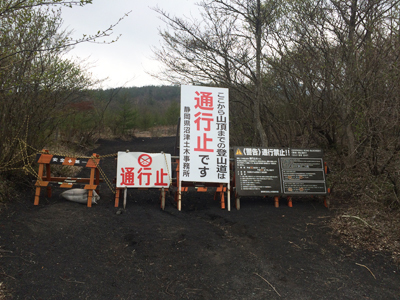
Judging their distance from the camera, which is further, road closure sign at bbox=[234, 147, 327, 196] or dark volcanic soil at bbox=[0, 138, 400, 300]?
road closure sign at bbox=[234, 147, 327, 196]

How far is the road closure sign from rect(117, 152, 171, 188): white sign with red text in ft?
5.24

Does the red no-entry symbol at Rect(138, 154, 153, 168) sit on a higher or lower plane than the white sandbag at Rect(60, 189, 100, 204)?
higher

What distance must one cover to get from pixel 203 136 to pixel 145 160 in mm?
1370

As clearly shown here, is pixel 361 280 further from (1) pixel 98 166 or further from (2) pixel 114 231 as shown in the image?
(1) pixel 98 166

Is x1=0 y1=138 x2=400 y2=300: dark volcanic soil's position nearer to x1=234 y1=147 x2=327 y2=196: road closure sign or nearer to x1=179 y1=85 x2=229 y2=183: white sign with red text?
x1=234 y1=147 x2=327 y2=196: road closure sign

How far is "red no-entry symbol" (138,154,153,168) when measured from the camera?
6.56m

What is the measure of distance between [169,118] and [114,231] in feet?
82.6

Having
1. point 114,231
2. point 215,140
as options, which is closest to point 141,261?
point 114,231

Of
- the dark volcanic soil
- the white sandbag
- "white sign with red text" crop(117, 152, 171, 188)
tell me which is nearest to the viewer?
the dark volcanic soil

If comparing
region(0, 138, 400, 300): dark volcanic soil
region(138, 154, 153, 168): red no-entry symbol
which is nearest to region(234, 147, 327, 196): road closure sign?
region(0, 138, 400, 300): dark volcanic soil

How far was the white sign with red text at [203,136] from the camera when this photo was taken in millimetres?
6566

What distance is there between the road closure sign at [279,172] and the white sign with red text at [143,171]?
160 centimetres

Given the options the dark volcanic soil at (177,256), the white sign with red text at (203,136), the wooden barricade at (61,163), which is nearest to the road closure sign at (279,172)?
the white sign with red text at (203,136)

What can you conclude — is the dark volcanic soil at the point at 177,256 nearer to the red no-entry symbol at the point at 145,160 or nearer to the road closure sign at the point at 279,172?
the road closure sign at the point at 279,172
